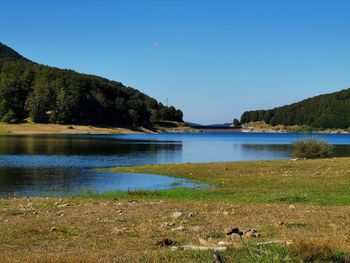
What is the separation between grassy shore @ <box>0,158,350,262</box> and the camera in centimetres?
1078

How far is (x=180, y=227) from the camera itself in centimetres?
1527

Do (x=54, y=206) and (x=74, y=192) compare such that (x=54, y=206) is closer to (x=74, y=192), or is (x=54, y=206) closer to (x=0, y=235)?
(x=0, y=235)

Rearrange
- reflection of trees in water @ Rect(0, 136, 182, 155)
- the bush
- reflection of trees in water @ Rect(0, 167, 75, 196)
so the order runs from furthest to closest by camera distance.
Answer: reflection of trees in water @ Rect(0, 136, 182, 155), the bush, reflection of trees in water @ Rect(0, 167, 75, 196)

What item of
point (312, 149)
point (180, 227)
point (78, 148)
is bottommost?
point (78, 148)

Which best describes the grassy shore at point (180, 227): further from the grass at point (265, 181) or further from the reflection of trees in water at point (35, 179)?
the reflection of trees in water at point (35, 179)

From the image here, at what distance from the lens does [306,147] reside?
57.8 metres

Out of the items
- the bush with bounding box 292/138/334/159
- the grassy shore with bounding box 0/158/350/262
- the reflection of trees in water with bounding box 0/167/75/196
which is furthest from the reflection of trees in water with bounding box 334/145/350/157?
the grassy shore with bounding box 0/158/350/262

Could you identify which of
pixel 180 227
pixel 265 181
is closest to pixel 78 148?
pixel 265 181

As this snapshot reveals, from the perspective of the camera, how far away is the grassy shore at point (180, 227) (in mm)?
10781

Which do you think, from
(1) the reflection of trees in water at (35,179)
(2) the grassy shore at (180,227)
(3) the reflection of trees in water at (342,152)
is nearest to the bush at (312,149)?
(3) the reflection of trees in water at (342,152)

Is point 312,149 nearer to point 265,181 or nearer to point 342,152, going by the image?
point 265,181

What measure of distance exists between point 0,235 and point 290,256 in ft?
27.7

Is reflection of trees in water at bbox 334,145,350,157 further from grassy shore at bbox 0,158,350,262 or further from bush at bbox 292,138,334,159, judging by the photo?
grassy shore at bbox 0,158,350,262

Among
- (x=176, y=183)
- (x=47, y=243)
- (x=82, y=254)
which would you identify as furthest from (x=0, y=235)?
(x=176, y=183)
